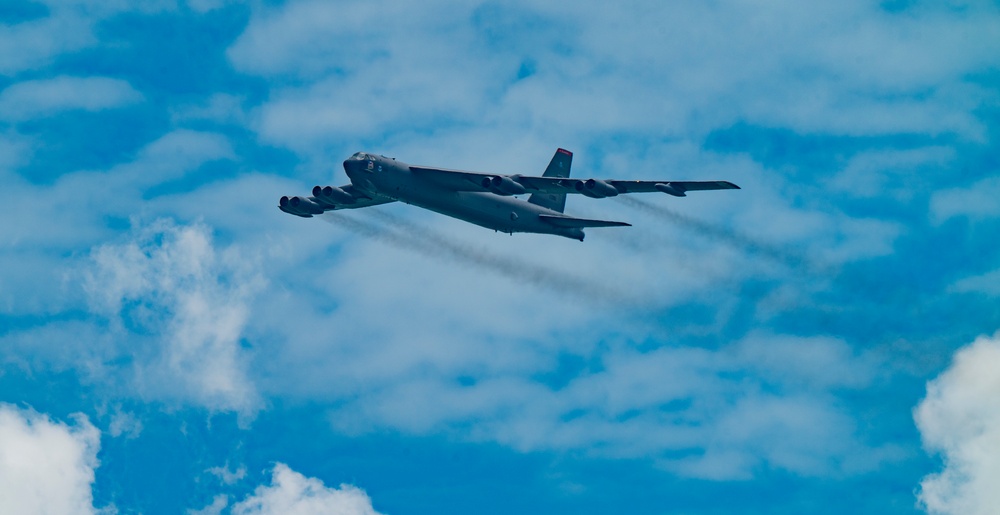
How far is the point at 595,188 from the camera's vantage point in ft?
210

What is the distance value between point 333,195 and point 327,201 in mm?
1100

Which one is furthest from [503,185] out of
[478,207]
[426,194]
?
[426,194]

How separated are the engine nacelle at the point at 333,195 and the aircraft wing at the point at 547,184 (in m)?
5.71

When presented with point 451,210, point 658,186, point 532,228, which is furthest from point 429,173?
point 658,186

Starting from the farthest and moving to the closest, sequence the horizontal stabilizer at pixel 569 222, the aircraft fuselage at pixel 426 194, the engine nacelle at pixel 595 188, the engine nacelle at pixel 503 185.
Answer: the horizontal stabilizer at pixel 569 222, the aircraft fuselage at pixel 426 194, the engine nacelle at pixel 503 185, the engine nacelle at pixel 595 188

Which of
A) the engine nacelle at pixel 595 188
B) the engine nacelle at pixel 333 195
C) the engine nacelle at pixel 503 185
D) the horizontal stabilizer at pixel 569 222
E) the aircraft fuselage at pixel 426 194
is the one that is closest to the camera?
the engine nacelle at pixel 595 188

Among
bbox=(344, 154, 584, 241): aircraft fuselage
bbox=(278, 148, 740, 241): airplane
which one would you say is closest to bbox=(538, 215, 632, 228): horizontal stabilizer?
bbox=(278, 148, 740, 241): airplane

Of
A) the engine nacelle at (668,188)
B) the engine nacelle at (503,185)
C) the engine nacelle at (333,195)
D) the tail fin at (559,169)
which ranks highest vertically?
the tail fin at (559,169)

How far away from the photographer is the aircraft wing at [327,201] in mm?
A: 72125

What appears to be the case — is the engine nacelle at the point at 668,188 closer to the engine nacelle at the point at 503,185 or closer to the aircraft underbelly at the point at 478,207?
the engine nacelle at the point at 503,185

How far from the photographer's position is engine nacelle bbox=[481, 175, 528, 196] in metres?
65.9

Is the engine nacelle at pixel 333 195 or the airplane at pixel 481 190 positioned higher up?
the engine nacelle at pixel 333 195

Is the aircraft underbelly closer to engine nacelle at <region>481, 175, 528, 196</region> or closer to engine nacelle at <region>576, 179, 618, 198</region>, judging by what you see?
engine nacelle at <region>481, 175, 528, 196</region>

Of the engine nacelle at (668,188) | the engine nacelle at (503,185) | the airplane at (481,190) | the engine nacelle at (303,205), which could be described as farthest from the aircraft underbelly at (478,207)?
the engine nacelle at (668,188)
